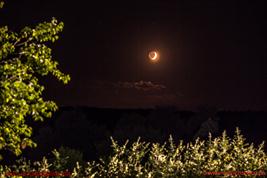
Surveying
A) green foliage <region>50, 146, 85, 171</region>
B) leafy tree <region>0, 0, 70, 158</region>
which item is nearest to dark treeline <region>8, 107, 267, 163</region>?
green foliage <region>50, 146, 85, 171</region>

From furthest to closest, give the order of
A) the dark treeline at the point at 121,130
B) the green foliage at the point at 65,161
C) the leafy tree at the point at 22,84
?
the dark treeline at the point at 121,130, the green foliage at the point at 65,161, the leafy tree at the point at 22,84

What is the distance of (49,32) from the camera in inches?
553

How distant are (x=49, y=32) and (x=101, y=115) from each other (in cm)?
11092

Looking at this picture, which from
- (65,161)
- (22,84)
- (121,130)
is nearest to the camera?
(22,84)

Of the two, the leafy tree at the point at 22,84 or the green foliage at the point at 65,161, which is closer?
the leafy tree at the point at 22,84

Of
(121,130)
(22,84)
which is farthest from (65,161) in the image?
(121,130)

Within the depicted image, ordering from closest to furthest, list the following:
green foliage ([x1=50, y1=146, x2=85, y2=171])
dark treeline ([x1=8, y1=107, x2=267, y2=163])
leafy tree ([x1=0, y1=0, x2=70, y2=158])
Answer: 1. leafy tree ([x1=0, y1=0, x2=70, y2=158])
2. green foliage ([x1=50, y1=146, x2=85, y2=171])
3. dark treeline ([x1=8, y1=107, x2=267, y2=163])

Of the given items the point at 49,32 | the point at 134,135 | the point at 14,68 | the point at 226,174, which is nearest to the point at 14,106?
the point at 14,68

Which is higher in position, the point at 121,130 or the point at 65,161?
the point at 121,130

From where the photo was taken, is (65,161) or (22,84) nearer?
(22,84)

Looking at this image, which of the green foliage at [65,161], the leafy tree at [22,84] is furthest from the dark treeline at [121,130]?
the leafy tree at [22,84]

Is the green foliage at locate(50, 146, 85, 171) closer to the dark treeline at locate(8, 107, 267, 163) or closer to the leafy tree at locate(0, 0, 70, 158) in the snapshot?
the leafy tree at locate(0, 0, 70, 158)

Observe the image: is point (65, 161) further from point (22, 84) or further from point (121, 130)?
point (121, 130)

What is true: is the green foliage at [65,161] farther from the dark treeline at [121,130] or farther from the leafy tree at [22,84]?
the dark treeline at [121,130]
